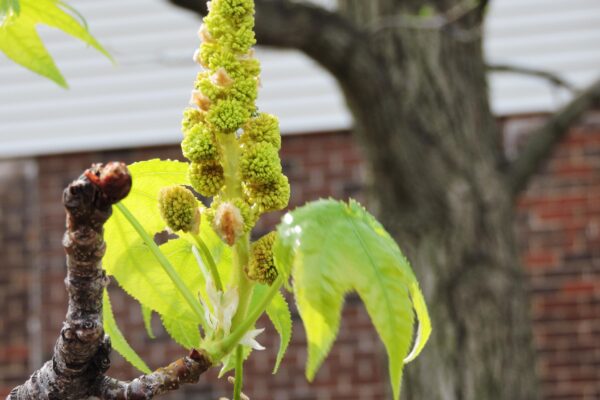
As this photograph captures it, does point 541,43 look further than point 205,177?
Yes

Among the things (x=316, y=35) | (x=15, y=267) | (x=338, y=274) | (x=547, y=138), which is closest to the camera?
(x=338, y=274)

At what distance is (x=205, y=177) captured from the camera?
1.67 feet

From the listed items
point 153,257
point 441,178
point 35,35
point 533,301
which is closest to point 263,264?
point 153,257

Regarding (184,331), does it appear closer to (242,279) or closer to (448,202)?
(242,279)

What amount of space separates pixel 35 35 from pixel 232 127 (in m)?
0.23

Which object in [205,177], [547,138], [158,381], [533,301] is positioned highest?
[547,138]

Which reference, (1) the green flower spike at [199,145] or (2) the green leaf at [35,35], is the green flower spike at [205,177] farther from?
(2) the green leaf at [35,35]

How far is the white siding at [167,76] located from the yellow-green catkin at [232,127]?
465 centimetres

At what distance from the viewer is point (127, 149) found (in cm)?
531

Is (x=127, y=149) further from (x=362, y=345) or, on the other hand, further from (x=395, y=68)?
(x=395, y=68)

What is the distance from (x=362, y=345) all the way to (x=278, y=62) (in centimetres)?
161

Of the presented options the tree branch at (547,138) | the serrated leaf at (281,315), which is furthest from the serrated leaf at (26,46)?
the tree branch at (547,138)

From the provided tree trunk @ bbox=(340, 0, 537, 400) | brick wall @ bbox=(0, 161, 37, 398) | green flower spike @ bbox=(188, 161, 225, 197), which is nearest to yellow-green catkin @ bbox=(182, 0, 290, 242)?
green flower spike @ bbox=(188, 161, 225, 197)

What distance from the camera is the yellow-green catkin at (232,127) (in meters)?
0.50
